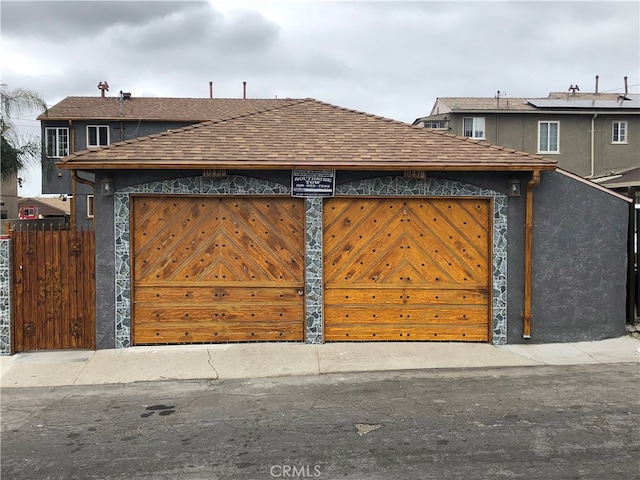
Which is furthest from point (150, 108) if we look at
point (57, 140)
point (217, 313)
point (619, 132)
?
point (619, 132)

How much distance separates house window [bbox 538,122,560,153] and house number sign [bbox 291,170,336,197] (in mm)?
20976

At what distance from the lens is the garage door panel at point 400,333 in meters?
8.84

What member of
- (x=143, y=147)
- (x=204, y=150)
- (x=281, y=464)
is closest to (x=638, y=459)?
(x=281, y=464)

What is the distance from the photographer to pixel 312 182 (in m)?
8.65

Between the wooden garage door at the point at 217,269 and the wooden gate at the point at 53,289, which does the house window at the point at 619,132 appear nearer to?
the wooden garage door at the point at 217,269

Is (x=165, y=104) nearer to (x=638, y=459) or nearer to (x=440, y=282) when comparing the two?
(x=440, y=282)

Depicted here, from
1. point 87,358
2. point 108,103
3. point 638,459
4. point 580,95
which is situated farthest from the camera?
point 580,95

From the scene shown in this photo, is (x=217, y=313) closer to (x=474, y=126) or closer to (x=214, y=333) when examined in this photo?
(x=214, y=333)

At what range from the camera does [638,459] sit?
462 cm

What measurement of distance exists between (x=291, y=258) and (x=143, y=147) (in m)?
2.88

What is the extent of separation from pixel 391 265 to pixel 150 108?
20047mm

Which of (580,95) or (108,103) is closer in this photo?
(108,103)

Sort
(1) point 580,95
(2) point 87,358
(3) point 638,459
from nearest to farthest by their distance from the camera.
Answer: (3) point 638,459, (2) point 87,358, (1) point 580,95

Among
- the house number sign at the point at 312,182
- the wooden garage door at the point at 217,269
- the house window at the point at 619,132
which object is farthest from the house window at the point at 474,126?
the wooden garage door at the point at 217,269
